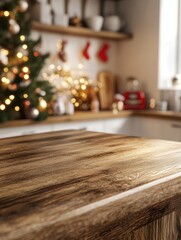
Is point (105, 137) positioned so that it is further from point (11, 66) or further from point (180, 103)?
point (180, 103)

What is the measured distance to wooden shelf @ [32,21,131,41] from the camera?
3.30 m

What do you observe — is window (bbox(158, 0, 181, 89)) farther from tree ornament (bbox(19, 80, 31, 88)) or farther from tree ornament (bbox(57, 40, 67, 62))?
tree ornament (bbox(19, 80, 31, 88))

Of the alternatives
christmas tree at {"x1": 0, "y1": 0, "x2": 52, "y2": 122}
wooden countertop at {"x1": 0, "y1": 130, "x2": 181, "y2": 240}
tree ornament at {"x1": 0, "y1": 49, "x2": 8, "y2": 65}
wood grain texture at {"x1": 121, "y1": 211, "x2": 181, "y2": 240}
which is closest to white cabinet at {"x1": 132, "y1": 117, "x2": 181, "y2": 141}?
christmas tree at {"x1": 0, "y1": 0, "x2": 52, "y2": 122}

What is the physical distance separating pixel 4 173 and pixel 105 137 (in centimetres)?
67

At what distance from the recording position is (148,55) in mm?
3844

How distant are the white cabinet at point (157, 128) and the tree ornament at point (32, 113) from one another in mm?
1204

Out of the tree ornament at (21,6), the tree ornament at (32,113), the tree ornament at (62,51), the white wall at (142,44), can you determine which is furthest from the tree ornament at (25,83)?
the white wall at (142,44)

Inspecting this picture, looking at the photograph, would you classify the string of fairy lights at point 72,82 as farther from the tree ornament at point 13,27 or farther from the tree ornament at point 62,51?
the tree ornament at point 13,27

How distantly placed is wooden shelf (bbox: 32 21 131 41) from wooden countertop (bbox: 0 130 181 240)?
2261 millimetres

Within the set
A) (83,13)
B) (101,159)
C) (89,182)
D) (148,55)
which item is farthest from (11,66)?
(89,182)

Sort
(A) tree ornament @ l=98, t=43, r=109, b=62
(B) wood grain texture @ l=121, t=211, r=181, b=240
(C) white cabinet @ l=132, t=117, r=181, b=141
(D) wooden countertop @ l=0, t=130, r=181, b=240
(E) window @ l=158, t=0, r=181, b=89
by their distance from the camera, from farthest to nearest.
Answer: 1. (A) tree ornament @ l=98, t=43, r=109, b=62
2. (E) window @ l=158, t=0, r=181, b=89
3. (C) white cabinet @ l=132, t=117, r=181, b=141
4. (B) wood grain texture @ l=121, t=211, r=181, b=240
5. (D) wooden countertop @ l=0, t=130, r=181, b=240

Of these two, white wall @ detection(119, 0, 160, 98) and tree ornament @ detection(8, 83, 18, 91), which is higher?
white wall @ detection(119, 0, 160, 98)

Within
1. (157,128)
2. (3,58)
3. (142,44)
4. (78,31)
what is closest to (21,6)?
(3,58)

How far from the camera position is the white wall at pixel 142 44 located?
376cm
